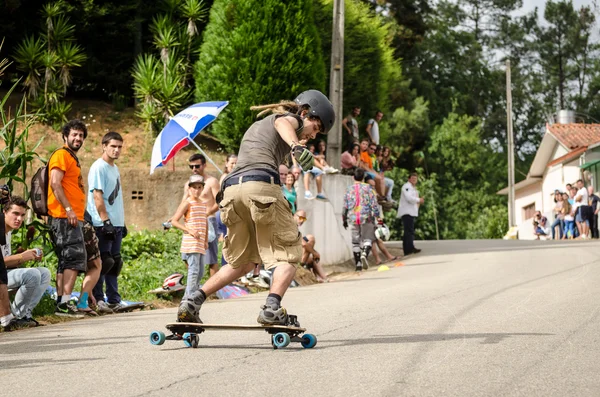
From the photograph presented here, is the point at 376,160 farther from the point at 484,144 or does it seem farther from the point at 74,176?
the point at 484,144

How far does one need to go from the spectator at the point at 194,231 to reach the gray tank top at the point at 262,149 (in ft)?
14.7

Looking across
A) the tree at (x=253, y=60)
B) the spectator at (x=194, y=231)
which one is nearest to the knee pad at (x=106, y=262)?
the spectator at (x=194, y=231)

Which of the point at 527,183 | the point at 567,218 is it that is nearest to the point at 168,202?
the point at 567,218

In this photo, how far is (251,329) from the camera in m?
7.19

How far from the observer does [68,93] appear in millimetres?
26781

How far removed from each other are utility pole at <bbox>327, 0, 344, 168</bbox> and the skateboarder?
14475 mm

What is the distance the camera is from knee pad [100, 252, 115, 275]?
37.0 feet

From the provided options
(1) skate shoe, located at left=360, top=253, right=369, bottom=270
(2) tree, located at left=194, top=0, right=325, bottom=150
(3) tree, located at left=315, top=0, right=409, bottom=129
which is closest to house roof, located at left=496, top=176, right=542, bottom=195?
(3) tree, located at left=315, top=0, right=409, bottom=129

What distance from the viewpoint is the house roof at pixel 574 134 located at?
49406 mm

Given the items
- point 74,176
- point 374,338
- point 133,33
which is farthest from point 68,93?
point 374,338

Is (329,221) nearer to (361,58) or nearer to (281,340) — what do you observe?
(361,58)

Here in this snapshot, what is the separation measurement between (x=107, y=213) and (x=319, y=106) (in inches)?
174

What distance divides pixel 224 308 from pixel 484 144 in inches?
2247

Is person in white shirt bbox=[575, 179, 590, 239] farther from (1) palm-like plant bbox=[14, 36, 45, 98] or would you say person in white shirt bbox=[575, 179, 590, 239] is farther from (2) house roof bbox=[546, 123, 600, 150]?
(2) house roof bbox=[546, 123, 600, 150]
